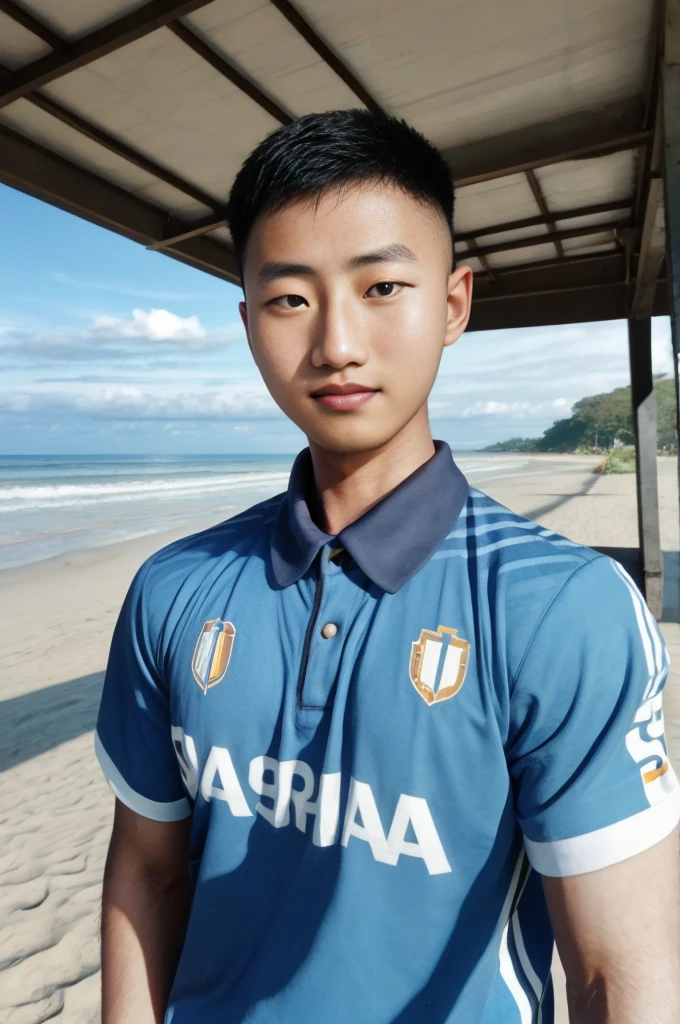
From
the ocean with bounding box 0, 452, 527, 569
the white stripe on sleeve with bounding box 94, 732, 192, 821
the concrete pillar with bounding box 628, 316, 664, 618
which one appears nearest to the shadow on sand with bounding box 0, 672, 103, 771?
the white stripe on sleeve with bounding box 94, 732, 192, 821

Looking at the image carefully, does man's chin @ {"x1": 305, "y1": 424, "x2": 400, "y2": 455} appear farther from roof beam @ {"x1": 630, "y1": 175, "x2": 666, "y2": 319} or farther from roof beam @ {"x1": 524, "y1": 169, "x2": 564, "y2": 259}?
roof beam @ {"x1": 524, "y1": 169, "x2": 564, "y2": 259}

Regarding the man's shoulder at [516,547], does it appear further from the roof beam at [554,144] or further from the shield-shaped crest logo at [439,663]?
the roof beam at [554,144]

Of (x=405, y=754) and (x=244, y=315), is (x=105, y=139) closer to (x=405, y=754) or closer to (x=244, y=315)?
(x=244, y=315)

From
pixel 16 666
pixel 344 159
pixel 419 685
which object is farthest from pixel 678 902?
pixel 16 666

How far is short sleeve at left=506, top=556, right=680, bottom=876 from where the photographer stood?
760mm

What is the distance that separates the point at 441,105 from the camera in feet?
8.09

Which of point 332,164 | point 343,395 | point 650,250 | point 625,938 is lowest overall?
point 625,938

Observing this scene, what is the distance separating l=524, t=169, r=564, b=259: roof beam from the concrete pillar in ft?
7.43

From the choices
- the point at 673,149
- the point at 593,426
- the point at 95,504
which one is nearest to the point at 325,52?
the point at 673,149

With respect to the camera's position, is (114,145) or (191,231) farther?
(191,231)

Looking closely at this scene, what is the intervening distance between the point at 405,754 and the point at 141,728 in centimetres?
49

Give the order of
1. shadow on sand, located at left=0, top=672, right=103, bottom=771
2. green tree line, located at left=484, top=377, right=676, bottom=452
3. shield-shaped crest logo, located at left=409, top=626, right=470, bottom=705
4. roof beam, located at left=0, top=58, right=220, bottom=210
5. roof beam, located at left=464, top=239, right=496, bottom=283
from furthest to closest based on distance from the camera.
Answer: green tree line, located at left=484, top=377, right=676, bottom=452 → shadow on sand, located at left=0, top=672, right=103, bottom=771 → roof beam, located at left=464, top=239, right=496, bottom=283 → roof beam, located at left=0, top=58, right=220, bottom=210 → shield-shaped crest logo, located at left=409, top=626, right=470, bottom=705

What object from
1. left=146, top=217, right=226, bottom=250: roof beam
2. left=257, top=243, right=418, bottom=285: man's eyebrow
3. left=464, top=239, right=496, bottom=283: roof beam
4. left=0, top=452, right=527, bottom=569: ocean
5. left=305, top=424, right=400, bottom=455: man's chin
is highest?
left=464, top=239, right=496, bottom=283: roof beam

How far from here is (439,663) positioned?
2.81 ft
